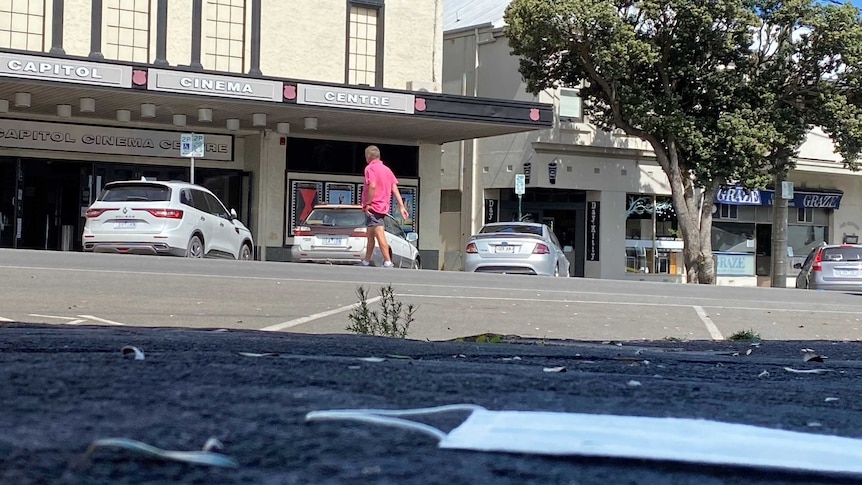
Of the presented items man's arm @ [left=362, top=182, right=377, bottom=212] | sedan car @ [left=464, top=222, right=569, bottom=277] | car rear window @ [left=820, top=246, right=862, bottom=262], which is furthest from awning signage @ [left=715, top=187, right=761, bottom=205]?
man's arm @ [left=362, top=182, right=377, bottom=212]

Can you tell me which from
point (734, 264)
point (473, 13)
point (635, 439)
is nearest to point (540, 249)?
point (734, 264)

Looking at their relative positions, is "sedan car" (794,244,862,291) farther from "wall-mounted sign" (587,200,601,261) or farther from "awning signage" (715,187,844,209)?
"awning signage" (715,187,844,209)

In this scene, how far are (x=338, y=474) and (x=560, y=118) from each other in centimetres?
2745

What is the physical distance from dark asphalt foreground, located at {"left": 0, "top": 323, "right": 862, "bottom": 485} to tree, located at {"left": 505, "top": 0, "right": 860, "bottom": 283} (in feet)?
69.0

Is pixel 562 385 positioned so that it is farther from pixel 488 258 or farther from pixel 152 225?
pixel 488 258

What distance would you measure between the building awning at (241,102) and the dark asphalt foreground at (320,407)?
1622 centimetres

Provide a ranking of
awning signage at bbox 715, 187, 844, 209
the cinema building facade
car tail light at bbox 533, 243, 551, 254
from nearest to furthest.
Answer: car tail light at bbox 533, 243, 551, 254 < the cinema building facade < awning signage at bbox 715, 187, 844, 209

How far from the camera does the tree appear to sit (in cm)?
2323

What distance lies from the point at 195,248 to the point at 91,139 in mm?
7902

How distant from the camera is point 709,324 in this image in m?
10.6

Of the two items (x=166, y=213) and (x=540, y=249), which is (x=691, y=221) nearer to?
(x=540, y=249)

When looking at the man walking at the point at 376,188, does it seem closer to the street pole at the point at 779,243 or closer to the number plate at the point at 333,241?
the number plate at the point at 333,241

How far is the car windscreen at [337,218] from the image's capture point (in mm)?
16969

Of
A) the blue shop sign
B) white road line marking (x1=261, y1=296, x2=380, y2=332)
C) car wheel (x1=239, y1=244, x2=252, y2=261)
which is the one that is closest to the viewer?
white road line marking (x1=261, y1=296, x2=380, y2=332)
